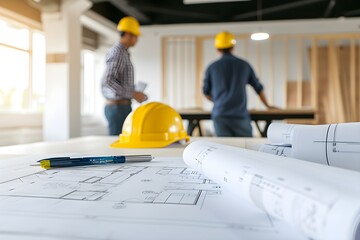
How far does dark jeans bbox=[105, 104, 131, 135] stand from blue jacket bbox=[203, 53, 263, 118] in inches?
33.2

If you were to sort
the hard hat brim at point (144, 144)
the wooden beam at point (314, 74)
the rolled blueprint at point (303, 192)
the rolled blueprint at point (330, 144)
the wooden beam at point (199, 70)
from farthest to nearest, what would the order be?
the wooden beam at point (199, 70) < the wooden beam at point (314, 74) < the hard hat brim at point (144, 144) < the rolled blueprint at point (330, 144) < the rolled blueprint at point (303, 192)

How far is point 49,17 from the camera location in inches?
203

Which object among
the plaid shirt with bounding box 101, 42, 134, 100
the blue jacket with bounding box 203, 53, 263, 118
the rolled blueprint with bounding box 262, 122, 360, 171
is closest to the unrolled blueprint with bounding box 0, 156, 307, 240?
the rolled blueprint with bounding box 262, 122, 360, 171

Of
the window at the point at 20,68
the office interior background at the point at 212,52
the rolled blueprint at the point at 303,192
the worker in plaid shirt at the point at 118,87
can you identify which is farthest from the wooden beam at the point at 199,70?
the rolled blueprint at the point at 303,192

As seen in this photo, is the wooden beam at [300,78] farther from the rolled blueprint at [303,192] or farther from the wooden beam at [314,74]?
the rolled blueprint at [303,192]

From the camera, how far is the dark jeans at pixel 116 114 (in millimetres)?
2836

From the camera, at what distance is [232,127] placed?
10.1 ft

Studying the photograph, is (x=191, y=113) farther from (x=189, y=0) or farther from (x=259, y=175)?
(x=259, y=175)

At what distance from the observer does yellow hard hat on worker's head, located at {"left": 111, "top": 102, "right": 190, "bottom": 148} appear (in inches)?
58.1

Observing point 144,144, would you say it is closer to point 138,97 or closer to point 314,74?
point 138,97

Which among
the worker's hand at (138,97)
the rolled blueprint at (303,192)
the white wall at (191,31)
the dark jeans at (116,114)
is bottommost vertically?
the rolled blueprint at (303,192)

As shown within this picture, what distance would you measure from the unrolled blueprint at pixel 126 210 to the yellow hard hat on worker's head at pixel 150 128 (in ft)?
2.54

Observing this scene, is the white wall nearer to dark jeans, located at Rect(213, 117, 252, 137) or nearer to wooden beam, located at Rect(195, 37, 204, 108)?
wooden beam, located at Rect(195, 37, 204, 108)

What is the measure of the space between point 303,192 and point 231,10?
741 cm
